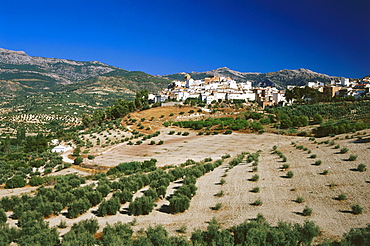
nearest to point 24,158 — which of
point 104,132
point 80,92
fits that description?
point 104,132

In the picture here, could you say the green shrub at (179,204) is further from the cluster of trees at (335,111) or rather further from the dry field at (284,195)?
the cluster of trees at (335,111)

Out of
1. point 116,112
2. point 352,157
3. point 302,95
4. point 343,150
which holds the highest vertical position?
point 302,95

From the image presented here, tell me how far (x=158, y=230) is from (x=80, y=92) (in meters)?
199

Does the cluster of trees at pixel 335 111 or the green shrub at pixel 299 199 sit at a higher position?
the cluster of trees at pixel 335 111

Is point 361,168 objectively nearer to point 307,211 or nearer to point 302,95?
point 307,211

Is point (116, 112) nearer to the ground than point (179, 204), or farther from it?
farther from it

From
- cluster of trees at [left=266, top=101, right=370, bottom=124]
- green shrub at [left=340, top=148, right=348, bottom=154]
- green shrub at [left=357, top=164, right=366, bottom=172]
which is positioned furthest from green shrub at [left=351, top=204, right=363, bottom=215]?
cluster of trees at [left=266, top=101, right=370, bottom=124]

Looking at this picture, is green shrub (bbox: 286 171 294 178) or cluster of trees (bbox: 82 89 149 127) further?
cluster of trees (bbox: 82 89 149 127)

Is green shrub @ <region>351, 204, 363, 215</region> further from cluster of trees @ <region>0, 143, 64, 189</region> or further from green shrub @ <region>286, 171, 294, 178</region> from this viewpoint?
cluster of trees @ <region>0, 143, 64, 189</region>

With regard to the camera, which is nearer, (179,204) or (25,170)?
(179,204)

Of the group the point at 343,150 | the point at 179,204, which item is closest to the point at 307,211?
the point at 179,204

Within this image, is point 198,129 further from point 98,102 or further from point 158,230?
point 98,102

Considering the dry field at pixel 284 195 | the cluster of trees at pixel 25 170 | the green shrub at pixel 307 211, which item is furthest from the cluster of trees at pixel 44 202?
the green shrub at pixel 307 211

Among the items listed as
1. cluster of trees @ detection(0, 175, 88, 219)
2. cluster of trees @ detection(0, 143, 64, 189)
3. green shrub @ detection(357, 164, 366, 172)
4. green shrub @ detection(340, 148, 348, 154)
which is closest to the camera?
cluster of trees @ detection(0, 175, 88, 219)
